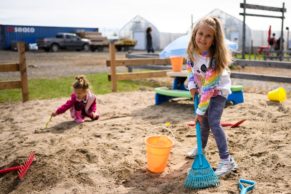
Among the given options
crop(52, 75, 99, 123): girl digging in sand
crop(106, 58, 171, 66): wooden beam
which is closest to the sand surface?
crop(52, 75, 99, 123): girl digging in sand

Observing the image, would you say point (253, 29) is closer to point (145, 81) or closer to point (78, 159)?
point (145, 81)

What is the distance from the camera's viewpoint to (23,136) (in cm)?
428

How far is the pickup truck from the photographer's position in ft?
93.8

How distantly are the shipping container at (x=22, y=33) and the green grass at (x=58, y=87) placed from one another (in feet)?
78.0

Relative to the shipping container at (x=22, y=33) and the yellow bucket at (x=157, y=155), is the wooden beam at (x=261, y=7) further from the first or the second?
the shipping container at (x=22, y=33)

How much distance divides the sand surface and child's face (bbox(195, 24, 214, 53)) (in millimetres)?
1156

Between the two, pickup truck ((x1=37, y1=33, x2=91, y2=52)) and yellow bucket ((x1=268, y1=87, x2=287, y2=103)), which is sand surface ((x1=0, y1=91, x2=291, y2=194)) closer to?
yellow bucket ((x1=268, y1=87, x2=287, y2=103))

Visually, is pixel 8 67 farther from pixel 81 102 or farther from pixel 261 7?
pixel 261 7

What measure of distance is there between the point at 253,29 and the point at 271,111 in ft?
88.6

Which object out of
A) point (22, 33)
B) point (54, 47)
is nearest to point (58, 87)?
point (54, 47)

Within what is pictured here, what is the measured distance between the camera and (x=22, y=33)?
32531 mm

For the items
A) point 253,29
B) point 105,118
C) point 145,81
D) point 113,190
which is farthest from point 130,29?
point 113,190

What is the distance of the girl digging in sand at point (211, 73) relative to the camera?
2.83 metres

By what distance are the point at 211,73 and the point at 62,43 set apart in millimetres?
28048
